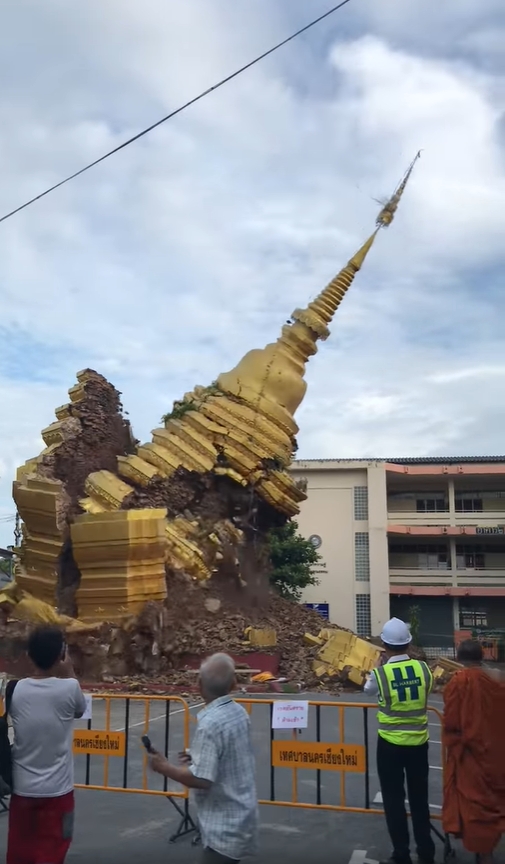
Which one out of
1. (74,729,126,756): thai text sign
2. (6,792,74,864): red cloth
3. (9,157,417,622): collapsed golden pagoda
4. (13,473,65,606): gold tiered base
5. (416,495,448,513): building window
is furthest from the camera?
(416,495,448,513): building window

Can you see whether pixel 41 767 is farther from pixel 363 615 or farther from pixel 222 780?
pixel 363 615

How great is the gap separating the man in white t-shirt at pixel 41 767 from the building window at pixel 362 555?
28160mm

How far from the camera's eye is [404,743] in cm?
451

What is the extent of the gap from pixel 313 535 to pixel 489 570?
7.04 metres

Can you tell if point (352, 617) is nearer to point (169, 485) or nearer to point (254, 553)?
point (254, 553)

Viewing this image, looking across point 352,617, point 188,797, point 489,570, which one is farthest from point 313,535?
point 188,797

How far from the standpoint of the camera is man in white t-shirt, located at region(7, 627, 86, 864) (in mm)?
3322

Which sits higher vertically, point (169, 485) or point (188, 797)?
point (169, 485)

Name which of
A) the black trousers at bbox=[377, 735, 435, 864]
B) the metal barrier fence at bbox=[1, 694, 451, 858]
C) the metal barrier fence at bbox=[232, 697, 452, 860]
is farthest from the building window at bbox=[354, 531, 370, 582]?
the black trousers at bbox=[377, 735, 435, 864]

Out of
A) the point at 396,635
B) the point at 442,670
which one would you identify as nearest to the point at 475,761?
the point at 396,635

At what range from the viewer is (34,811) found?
3328 mm

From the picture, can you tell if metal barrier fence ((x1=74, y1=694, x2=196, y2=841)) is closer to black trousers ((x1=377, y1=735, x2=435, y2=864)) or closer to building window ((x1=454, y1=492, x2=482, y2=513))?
black trousers ((x1=377, y1=735, x2=435, y2=864))

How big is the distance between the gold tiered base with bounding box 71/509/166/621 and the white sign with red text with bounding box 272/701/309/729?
6872mm

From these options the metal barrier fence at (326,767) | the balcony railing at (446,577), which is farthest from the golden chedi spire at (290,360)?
the balcony railing at (446,577)
